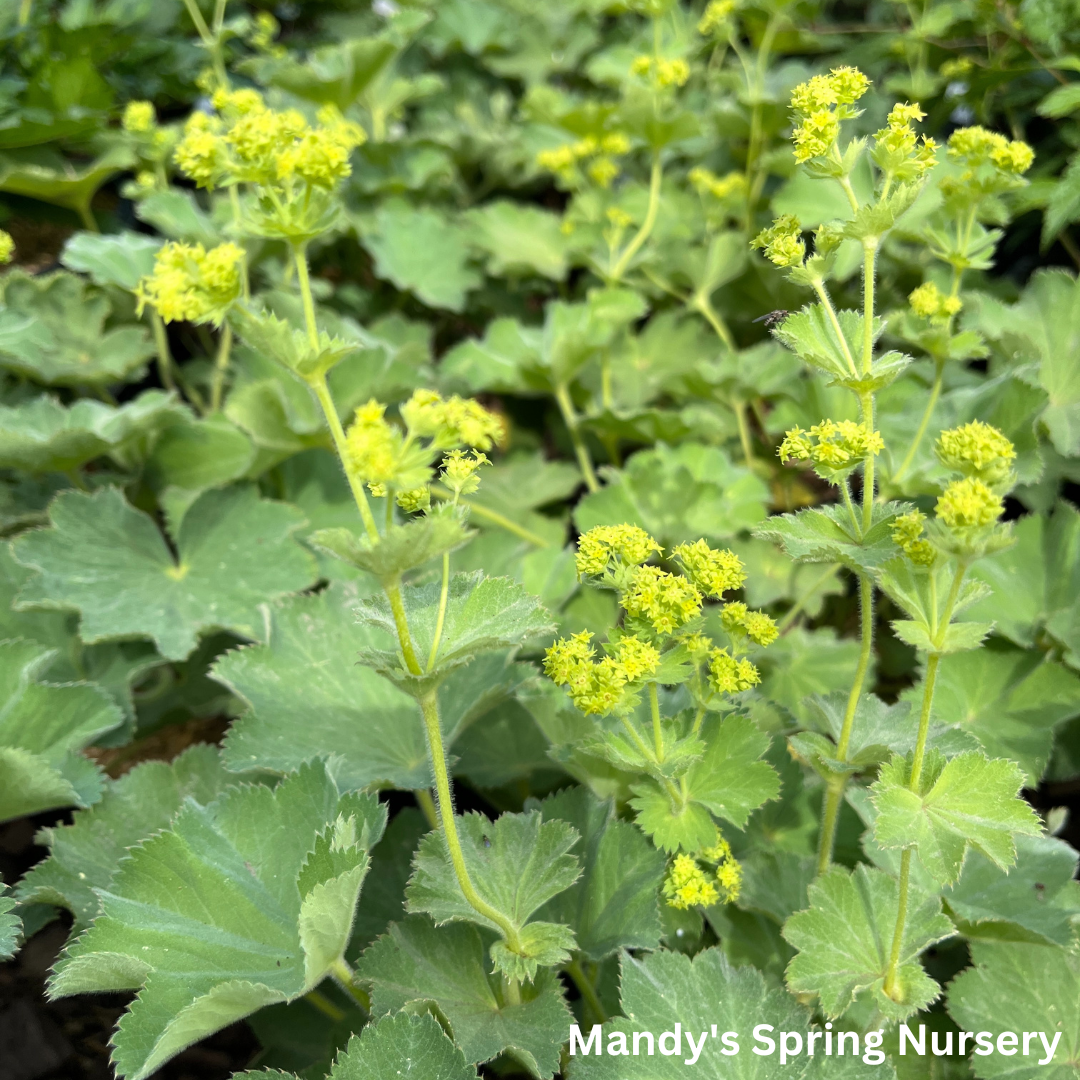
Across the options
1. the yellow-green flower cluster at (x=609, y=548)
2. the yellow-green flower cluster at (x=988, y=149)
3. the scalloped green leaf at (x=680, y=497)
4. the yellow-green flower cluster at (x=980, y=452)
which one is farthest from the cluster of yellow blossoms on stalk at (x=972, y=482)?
the scalloped green leaf at (x=680, y=497)

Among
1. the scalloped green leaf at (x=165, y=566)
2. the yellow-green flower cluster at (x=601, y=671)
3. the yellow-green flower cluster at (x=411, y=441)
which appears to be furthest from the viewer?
the scalloped green leaf at (x=165, y=566)

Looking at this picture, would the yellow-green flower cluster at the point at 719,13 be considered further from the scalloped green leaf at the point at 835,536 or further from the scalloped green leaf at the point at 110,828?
the scalloped green leaf at the point at 110,828

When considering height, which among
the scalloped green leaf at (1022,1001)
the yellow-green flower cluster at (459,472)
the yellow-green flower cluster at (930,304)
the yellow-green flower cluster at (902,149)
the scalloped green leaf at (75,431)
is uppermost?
the yellow-green flower cluster at (902,149)

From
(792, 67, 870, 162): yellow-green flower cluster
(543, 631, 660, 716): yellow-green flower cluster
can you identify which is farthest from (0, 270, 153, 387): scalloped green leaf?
(792, 67, 870, 162): yellow-green flower cluster

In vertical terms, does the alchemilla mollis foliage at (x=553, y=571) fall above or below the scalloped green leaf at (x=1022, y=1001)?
above

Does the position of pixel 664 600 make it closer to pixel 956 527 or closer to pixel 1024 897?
pixel 956 527

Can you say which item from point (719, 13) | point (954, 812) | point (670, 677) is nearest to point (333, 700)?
point (670, 677)

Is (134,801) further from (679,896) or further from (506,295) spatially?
(506,295)
